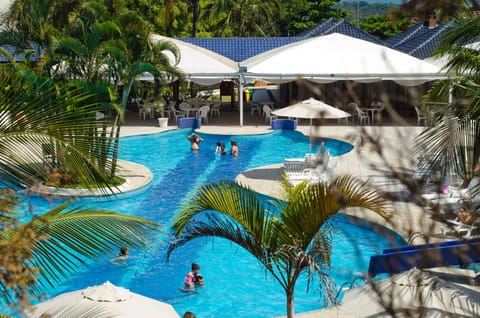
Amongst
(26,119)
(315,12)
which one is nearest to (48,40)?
(26,119)

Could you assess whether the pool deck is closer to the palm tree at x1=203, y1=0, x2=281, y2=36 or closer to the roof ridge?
the roof ridge

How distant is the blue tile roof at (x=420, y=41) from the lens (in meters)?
31.0

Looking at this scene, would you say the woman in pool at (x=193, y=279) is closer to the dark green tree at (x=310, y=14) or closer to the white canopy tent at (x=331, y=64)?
the white canopy tent at (x=331, y=64)

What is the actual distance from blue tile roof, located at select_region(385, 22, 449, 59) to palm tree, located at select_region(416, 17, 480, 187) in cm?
1981

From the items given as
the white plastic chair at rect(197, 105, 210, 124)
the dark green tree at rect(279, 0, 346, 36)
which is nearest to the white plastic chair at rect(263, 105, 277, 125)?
the white plastic chair at rect(197, 105, 210, 124)

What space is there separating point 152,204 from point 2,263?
12.6 metres

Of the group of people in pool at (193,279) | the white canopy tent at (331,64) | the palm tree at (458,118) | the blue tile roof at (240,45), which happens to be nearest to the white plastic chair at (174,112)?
the white canopy tent at (331,64)

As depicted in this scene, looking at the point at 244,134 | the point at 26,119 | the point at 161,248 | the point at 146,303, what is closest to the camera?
the point at 26,119

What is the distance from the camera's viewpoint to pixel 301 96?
30.7 meters

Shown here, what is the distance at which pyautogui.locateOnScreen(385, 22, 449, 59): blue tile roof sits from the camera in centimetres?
3102

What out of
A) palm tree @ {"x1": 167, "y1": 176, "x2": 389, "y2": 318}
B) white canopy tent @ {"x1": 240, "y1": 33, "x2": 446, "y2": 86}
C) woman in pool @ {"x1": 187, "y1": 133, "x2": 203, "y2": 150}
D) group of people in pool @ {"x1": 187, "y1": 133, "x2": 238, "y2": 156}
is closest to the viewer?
palm tree @ {"x1": 167, "y1": 176, "x2": 389, "y2": 318}

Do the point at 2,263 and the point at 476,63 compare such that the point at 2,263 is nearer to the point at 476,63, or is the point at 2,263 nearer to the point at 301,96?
the point at 476,63

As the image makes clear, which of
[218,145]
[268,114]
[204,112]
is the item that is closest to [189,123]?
[204,112]

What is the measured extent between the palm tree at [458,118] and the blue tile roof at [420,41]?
19.8 metres
